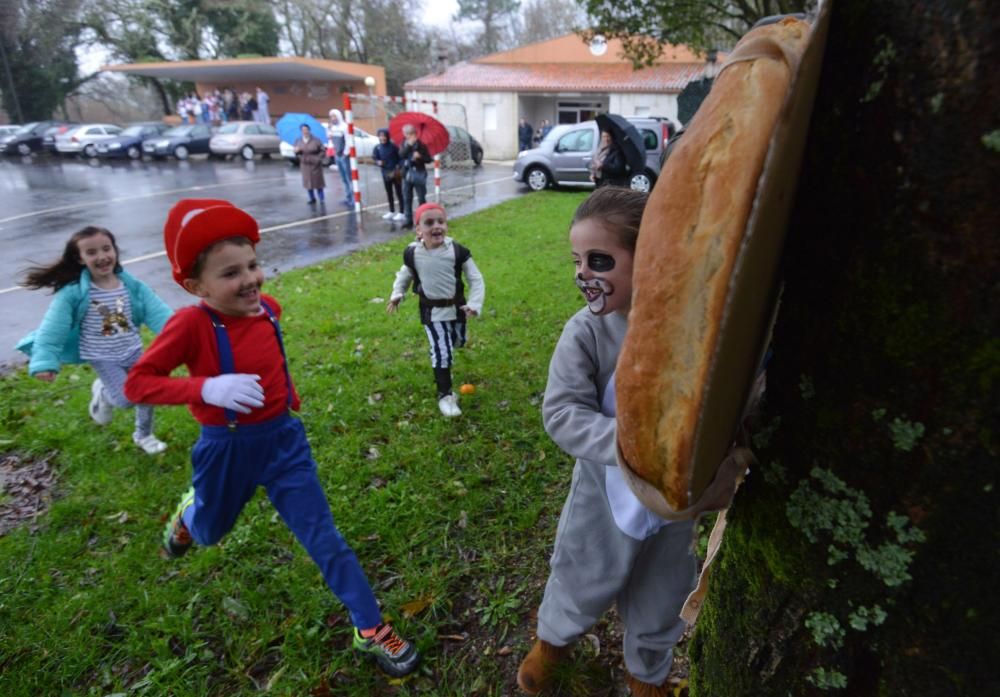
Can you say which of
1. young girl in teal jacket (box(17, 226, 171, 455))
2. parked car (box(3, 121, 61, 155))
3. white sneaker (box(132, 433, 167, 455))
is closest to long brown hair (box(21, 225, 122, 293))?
young girl in teal jacket (box(17, 226, 171, 455))

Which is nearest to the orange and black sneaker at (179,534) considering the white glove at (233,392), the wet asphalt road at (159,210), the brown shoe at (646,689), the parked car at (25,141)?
the white glove at (233,392)

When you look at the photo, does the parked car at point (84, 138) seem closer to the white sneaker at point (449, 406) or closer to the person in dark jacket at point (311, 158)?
the person in dark jacket at point (311, 158)

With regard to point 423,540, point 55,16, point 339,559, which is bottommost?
point 423,540

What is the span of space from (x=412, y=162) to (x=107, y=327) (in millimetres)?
8617

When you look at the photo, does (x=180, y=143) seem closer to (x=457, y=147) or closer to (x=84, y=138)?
(x=84, y=138)

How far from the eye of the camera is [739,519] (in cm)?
106

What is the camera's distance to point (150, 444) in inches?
160

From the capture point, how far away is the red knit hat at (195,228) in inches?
86.7

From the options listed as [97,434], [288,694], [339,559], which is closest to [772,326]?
[339,559]

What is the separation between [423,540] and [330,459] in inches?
39.1

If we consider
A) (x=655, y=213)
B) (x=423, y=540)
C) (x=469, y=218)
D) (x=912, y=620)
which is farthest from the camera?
(x=469, y=218)

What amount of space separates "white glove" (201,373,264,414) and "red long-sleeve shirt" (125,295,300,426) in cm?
6

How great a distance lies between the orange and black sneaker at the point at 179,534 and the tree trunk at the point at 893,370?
2580mm

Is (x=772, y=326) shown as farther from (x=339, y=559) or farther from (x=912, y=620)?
(x=339, y=559)
